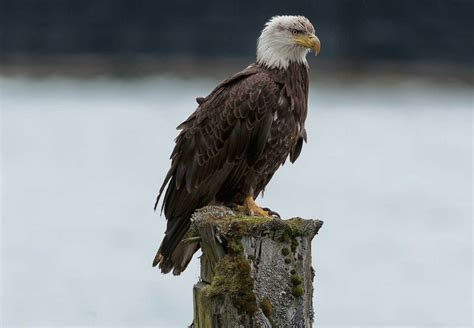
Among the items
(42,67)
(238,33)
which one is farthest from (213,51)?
(42,67)

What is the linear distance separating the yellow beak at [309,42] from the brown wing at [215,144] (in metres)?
0.34

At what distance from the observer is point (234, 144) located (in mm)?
7004

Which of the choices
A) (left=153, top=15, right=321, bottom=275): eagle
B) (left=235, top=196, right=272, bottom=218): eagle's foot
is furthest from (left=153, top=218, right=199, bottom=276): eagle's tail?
(left=235, top=196, right=272, bottom=218): eagle's foot

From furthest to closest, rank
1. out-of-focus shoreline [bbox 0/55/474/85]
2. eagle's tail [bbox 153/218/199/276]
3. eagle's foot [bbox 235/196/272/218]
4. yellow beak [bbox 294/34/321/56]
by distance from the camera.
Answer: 1. out-of-focus shoreline [bbox 0/55/474/85]
2. yellow beak [bbox 294/34/321/56]
3. eagle's foot [bbox 235/196/272/218]
4. eagle's tail [bbox 153/218/199/276]

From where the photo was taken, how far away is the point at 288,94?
23.2ft

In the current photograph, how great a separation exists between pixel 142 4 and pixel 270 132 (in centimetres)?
616

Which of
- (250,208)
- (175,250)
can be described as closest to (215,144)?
(250,208)

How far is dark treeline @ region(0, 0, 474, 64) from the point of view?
1234 cm

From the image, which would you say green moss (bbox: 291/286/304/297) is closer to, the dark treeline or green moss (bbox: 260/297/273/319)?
green moss (bbox: 260/297/273/319)

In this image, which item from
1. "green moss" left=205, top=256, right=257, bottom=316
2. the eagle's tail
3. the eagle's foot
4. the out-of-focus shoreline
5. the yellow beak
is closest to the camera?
"green moss" left=205, top=256, right=257, bottom=316

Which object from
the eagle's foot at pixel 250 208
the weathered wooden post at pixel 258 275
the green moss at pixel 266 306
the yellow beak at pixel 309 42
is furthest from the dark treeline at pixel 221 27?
the green moss at pixel 266 306

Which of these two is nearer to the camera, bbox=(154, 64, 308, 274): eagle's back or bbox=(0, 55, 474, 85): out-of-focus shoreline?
bbox=(154, 64, 308, 274): eagle's back

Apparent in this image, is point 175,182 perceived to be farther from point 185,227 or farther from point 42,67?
point 42,67

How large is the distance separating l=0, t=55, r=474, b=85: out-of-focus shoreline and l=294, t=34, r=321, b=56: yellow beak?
17.7 feet
